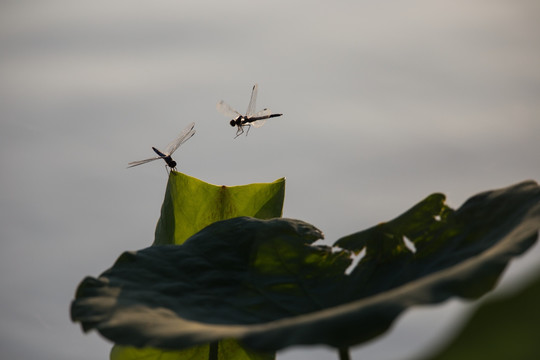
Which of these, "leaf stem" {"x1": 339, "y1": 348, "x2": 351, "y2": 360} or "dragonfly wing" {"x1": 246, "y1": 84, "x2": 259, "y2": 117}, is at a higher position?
"dragonfly wing" {"x1": 246, "y1": 84, "x2": 259, "y2": 117}

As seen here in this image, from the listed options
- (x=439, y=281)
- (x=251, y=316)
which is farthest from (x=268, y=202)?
(x=439, y=281)

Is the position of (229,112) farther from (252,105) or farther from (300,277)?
(300,277)

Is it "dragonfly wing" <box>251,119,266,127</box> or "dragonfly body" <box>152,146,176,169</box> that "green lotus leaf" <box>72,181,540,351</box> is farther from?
"dragonfly wing" <box>251,119,266,127</box>

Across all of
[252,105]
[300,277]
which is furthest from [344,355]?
[252,105]

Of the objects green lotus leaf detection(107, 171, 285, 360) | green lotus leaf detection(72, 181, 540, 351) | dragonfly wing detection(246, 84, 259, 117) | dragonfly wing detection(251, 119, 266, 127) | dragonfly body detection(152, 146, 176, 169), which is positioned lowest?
green lotus leaf detection(72, 181, 540, 351)

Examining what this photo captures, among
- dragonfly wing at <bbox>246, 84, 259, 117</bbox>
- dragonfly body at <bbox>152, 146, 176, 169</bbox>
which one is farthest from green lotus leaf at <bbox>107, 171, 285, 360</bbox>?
dragonfly wing at <bbox>246, 84, 259, 117</bbox>

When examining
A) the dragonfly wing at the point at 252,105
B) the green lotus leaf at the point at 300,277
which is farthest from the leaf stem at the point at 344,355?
the dragonfly wing at the point at 252,105

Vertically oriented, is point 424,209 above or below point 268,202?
below

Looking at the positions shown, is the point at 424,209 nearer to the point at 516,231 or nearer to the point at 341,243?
the point at 341,243
